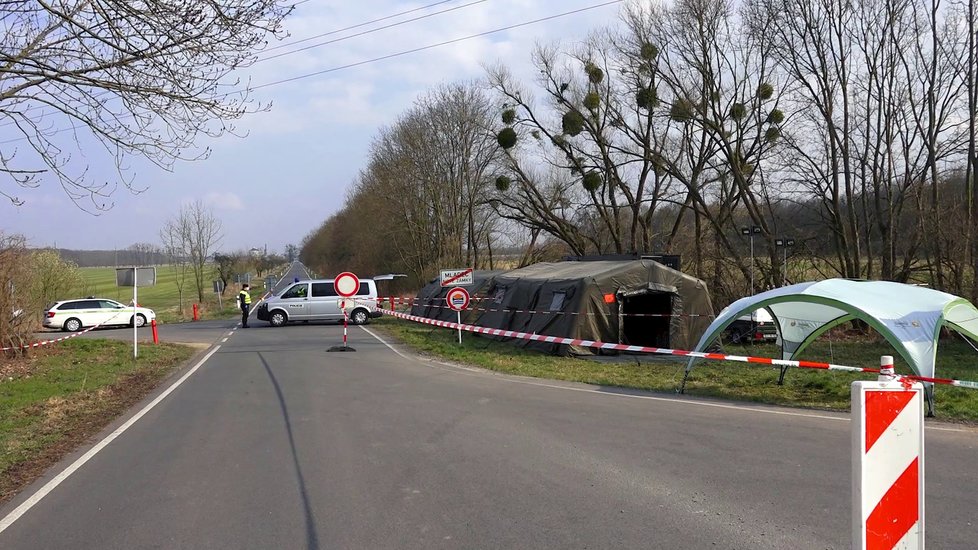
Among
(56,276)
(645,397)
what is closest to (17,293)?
(645,397)

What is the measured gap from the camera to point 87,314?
33906mm

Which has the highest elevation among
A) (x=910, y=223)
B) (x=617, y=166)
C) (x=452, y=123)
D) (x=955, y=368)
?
(x=452, y=123)

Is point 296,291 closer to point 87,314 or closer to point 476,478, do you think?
point 87,314

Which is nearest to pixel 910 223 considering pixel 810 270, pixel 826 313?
pixel 810 270

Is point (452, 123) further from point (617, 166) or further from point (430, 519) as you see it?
point (430, 519)

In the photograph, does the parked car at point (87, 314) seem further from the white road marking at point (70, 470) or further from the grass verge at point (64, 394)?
the white road marking at point (70, 470)

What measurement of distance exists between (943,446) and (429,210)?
3906cm

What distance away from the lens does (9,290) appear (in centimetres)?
1811

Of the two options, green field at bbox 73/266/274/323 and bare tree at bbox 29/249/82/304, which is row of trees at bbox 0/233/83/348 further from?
bare tree at bbox 29/249/82/304

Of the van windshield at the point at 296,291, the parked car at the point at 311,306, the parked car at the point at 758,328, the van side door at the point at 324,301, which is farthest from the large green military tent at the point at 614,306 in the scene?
the van windshield at the point at 296,291

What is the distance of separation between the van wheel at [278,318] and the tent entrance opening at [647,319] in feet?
53.5

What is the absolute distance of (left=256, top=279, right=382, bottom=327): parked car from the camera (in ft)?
103

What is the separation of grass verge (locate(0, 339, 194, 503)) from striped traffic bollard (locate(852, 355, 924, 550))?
6.63m

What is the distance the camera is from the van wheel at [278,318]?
31312 millimetres
